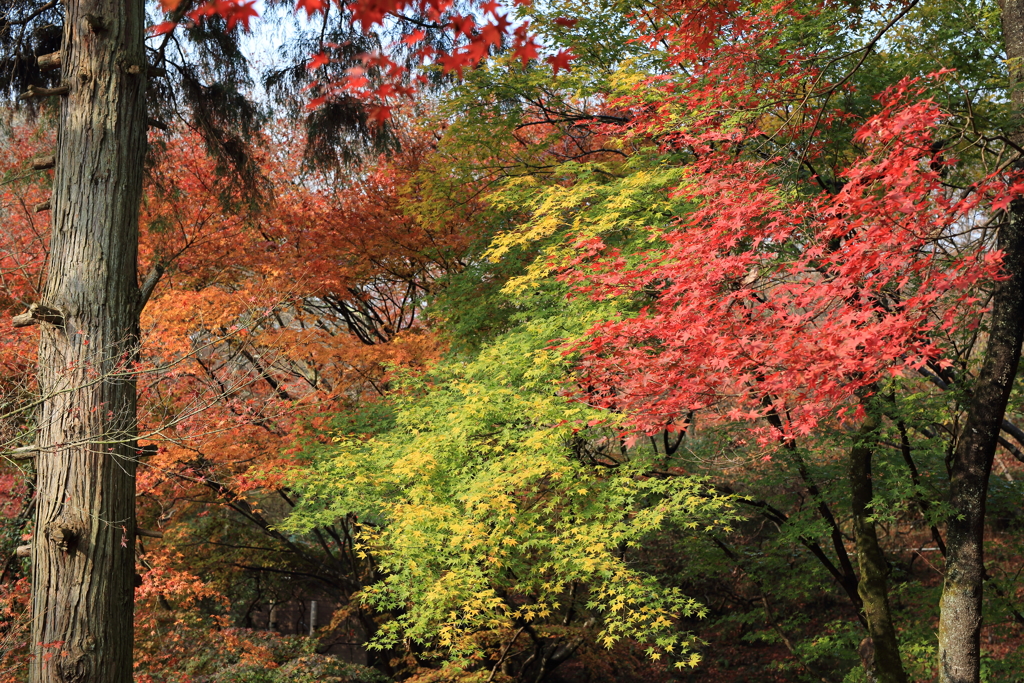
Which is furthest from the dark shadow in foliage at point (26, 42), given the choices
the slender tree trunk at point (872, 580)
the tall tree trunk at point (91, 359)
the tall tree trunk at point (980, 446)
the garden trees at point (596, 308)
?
the slender tree trunk at point (872, 580)

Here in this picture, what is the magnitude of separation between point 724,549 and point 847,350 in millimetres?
7397

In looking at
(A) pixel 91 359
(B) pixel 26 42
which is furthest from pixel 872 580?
(B) pixel 26 42

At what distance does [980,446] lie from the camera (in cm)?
567

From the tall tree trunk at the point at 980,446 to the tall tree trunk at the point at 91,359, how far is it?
567 cm

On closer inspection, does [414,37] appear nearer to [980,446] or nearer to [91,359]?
[91,359]

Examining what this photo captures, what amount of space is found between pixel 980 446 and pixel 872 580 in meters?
3.64

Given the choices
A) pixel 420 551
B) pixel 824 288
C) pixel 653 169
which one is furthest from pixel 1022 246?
pixel 420 551

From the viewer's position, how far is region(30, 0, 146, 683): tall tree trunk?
186 inches

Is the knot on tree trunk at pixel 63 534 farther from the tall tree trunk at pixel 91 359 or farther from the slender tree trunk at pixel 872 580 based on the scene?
the slender tree trunk at pixel 872 580

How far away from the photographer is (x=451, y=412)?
8883mm

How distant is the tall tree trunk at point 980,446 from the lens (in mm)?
5457

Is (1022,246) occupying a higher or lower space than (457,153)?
lower

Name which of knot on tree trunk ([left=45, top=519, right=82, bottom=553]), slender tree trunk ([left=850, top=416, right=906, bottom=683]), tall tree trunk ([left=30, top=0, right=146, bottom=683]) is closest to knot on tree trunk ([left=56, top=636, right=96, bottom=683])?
tall tree trunk ([left=30, top=0, right=146, bottom=683])

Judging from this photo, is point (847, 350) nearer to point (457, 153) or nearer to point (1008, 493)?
point (1008, 493)
